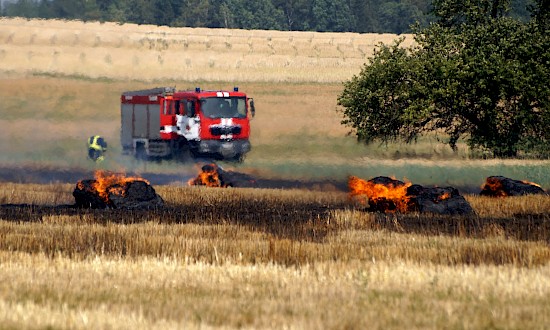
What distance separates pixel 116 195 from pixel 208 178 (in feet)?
37.0

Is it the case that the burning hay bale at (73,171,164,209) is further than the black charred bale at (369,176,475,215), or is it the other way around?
the burning hay bale at (73,171,164,209)

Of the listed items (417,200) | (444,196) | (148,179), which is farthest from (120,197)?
(148,179)

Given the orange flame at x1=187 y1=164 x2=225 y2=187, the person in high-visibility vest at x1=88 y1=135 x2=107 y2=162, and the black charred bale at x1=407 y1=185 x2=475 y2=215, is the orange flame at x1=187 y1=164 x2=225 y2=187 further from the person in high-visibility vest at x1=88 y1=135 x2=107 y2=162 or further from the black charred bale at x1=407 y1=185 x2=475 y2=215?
the person in high-visibility vest at x1=88 y1=135 x2=107 y2=162

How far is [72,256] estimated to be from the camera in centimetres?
2025

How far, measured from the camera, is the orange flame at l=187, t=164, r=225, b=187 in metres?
42.9

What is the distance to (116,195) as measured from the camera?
3206 cm

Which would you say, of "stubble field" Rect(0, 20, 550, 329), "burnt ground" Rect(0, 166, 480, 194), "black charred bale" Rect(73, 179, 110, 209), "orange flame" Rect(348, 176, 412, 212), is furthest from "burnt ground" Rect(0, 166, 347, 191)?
"black charred bale" Rect(73, 179, 110, 209)

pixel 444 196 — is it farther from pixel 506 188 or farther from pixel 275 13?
pixel 275 13

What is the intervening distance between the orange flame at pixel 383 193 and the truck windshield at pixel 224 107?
1596 centimetres

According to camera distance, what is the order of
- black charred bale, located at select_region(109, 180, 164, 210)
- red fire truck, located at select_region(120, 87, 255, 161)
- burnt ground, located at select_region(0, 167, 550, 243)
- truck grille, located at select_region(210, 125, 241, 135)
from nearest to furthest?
burnt ground, located at select_region(0, 167, 550, 243) < black charred bale, located at select_region(109, 180, 164, 210) < truck grille, located at select_region(210, 125, 241, 135) < red fire truck, located at select_region(120, 87, 255, 161)

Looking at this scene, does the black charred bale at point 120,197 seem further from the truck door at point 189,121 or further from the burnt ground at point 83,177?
the truck door at point 189,121

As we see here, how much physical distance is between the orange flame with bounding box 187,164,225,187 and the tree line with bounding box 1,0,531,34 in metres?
87.1

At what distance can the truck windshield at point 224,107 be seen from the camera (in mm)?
50516

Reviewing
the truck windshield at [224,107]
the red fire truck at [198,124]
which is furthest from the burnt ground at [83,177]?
the truck windshield at [224,107]
